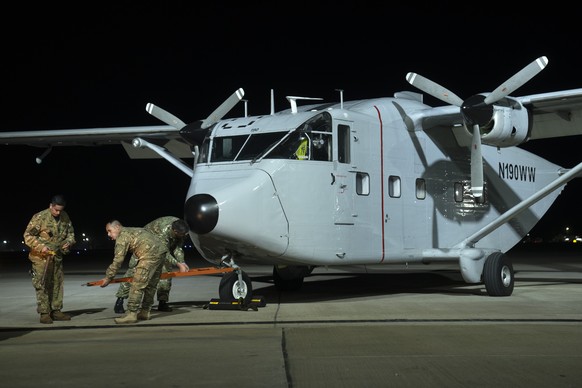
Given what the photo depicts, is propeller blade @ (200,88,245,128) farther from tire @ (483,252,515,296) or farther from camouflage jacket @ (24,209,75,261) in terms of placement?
tire @ (483,252,515,296)

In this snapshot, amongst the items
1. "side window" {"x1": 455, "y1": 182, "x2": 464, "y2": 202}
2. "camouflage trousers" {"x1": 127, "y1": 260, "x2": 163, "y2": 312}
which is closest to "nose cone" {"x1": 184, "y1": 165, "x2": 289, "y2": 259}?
"camouflage trousers" {"x1": 127, "y1": 260, "x2": 163, "y2": 312}

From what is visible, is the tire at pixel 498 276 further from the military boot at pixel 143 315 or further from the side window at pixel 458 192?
the military boot at pixel 143 315

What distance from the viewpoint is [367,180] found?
13.6m

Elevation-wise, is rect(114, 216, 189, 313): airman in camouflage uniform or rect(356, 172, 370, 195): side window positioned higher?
rect(356, 172, 370, 195): side window

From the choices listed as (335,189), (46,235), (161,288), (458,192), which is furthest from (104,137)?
(458,192)

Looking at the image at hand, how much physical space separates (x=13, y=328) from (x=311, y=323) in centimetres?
398

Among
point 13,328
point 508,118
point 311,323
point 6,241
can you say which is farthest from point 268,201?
point 6,241

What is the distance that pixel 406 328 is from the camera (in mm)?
9562

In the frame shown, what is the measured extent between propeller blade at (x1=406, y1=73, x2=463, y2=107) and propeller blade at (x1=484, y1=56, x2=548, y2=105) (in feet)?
2.98

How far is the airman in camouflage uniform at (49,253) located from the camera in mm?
10586


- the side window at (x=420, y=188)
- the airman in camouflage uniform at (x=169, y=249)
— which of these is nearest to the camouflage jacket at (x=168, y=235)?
the airman in camouflage uniform at (x=169, y=249)

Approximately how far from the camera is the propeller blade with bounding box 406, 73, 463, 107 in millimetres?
14883

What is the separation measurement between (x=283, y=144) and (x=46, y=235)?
157 inches

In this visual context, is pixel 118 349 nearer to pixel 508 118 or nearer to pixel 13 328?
pixel 13 328
